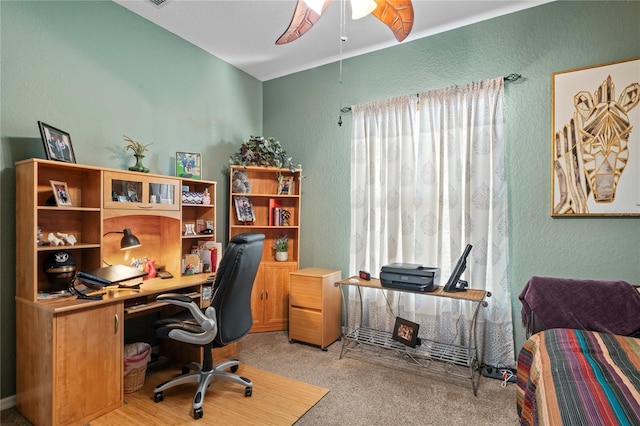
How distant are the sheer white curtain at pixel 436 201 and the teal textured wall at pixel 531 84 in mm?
125

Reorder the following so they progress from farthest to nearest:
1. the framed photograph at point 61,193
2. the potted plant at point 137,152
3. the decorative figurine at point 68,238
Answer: the potted plant at point 137,152, the decorative figurine at point 68,238, the framed photograph at point 61,193

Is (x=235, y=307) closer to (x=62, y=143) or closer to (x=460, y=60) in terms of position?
(x=62, y=143)

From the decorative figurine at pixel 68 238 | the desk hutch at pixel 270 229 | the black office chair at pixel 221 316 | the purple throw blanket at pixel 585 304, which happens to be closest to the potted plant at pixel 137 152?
the decorative figurine at pixel 68 238

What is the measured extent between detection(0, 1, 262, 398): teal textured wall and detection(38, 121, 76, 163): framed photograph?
0.50 feet

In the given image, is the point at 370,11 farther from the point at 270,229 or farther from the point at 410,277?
the point at 270,229

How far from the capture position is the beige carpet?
6.73 feet

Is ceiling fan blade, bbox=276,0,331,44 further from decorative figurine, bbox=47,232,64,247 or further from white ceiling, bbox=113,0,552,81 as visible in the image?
decorative figurine, bbox=47,232,64,247

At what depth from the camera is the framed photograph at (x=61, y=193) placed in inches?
86.0

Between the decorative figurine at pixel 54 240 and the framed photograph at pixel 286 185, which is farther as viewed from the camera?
the framed photograph at pixel 286 185

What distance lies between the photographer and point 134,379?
2395mm

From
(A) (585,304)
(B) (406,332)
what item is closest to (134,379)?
(B) (406,332)

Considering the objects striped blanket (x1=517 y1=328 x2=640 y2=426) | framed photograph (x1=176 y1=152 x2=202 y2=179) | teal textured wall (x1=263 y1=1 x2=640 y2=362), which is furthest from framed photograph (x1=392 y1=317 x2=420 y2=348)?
framed photograph (x1=176 y1=152 x2=202 y2=179)

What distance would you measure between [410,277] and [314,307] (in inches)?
40.8

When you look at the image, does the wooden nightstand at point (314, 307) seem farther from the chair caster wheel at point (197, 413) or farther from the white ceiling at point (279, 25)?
the white ceiling at point (279, 25)
